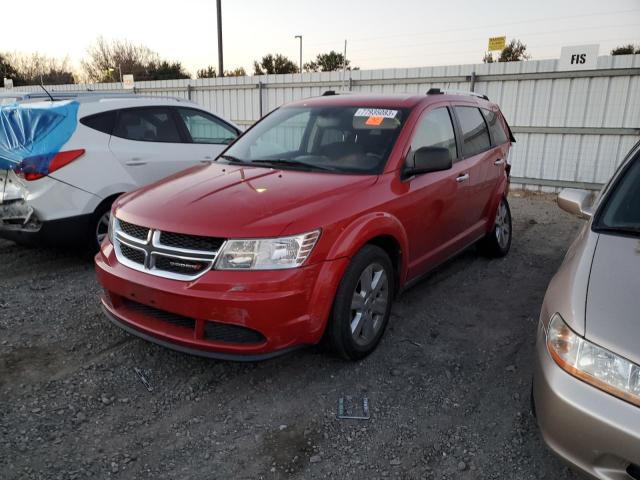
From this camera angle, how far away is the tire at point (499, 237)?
535 centimetres

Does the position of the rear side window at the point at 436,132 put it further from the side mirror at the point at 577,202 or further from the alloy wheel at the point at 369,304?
the alloy wheel at the point at 369,304

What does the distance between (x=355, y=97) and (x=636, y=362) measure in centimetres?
306

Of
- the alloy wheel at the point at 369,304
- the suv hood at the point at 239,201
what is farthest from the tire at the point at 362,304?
the suv hood at the point at 239,201

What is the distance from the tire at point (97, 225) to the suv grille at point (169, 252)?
2.01 meters

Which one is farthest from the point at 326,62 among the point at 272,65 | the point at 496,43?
the point at 496,43

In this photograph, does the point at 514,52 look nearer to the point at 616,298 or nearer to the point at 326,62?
the point at 326,62

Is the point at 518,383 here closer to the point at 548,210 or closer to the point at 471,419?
the point at 471,419

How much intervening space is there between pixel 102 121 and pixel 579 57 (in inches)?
321

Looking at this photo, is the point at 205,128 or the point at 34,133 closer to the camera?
the point at 34,133

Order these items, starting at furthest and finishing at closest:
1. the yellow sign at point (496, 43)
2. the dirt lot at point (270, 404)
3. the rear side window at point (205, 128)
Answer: the yellow sign at point (496, 43) → the rear side window at point (205, 128) → the dirt lot at point (270, 404)

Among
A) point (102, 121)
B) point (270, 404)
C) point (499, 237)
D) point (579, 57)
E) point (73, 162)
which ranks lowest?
point (270, 404)

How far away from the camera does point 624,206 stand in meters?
2.75

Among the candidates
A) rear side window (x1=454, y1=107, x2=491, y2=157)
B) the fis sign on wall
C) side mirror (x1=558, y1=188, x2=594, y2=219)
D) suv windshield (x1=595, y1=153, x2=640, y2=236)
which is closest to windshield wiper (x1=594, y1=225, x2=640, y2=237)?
suv windshield (x1=595, y1=153, x2=640, y2=236)

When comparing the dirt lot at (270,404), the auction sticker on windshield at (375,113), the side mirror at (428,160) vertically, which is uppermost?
the auction sticker on windshield at (375,113)
